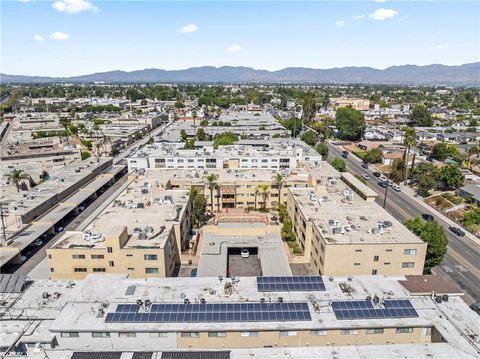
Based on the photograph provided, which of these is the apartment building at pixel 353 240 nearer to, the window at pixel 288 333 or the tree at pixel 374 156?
the window at pixel 288 333

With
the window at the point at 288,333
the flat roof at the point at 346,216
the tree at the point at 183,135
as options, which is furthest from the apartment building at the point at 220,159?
the window at the point at 288,333

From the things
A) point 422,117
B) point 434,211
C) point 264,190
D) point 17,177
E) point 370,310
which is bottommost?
point 434,211

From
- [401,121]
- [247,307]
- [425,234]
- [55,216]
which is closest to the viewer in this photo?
[247,307]

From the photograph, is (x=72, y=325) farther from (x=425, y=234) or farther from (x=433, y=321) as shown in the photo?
(x=425, y=234)

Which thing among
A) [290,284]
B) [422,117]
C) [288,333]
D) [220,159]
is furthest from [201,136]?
[288,333]

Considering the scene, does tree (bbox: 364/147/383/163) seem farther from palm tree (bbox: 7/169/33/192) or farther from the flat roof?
palm tree (bbox: 7/169/33/192)

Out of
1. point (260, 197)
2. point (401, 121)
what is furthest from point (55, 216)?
point (401, 121)

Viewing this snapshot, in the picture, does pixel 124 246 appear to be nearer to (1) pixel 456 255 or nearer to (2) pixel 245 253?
(2) pixel 245 253
